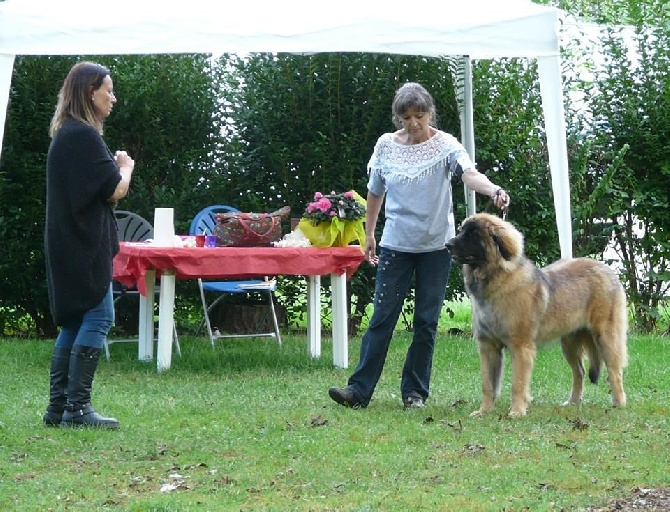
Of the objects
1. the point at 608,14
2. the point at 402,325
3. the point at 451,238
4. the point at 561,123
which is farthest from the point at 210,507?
the point at 608,14

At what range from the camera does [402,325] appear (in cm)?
1141

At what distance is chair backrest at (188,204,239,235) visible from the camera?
926cm

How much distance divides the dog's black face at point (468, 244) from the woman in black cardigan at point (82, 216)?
1738 mm

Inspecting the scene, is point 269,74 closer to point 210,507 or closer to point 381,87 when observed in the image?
point 381,87

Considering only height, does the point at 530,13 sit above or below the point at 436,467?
above

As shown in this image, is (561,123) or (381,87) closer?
(561,123)

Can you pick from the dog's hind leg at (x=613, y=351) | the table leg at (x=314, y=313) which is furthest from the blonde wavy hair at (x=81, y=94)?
the table leg at (x=314, y=313)

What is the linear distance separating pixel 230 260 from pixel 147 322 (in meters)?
1.19

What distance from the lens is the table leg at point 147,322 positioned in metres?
8.47

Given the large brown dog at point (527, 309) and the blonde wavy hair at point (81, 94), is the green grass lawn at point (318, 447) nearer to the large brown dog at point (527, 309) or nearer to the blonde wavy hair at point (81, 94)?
the large brown dog at point (527, 309)

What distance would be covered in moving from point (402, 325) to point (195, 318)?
2.10m

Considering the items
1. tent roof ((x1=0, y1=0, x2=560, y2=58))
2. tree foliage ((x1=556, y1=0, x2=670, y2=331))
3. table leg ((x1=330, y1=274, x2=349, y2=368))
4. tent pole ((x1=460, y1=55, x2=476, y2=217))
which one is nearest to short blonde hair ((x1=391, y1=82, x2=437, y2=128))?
tent roof ((x1=0, y1=0, x2=560, y2=58))

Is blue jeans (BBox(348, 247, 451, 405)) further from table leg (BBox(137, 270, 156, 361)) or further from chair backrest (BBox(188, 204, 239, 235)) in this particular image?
chair backrest (BBox(188, 204, 239, 235))

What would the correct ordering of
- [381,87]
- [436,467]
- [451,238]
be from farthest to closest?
[381,87], [451,238], [436,467]
